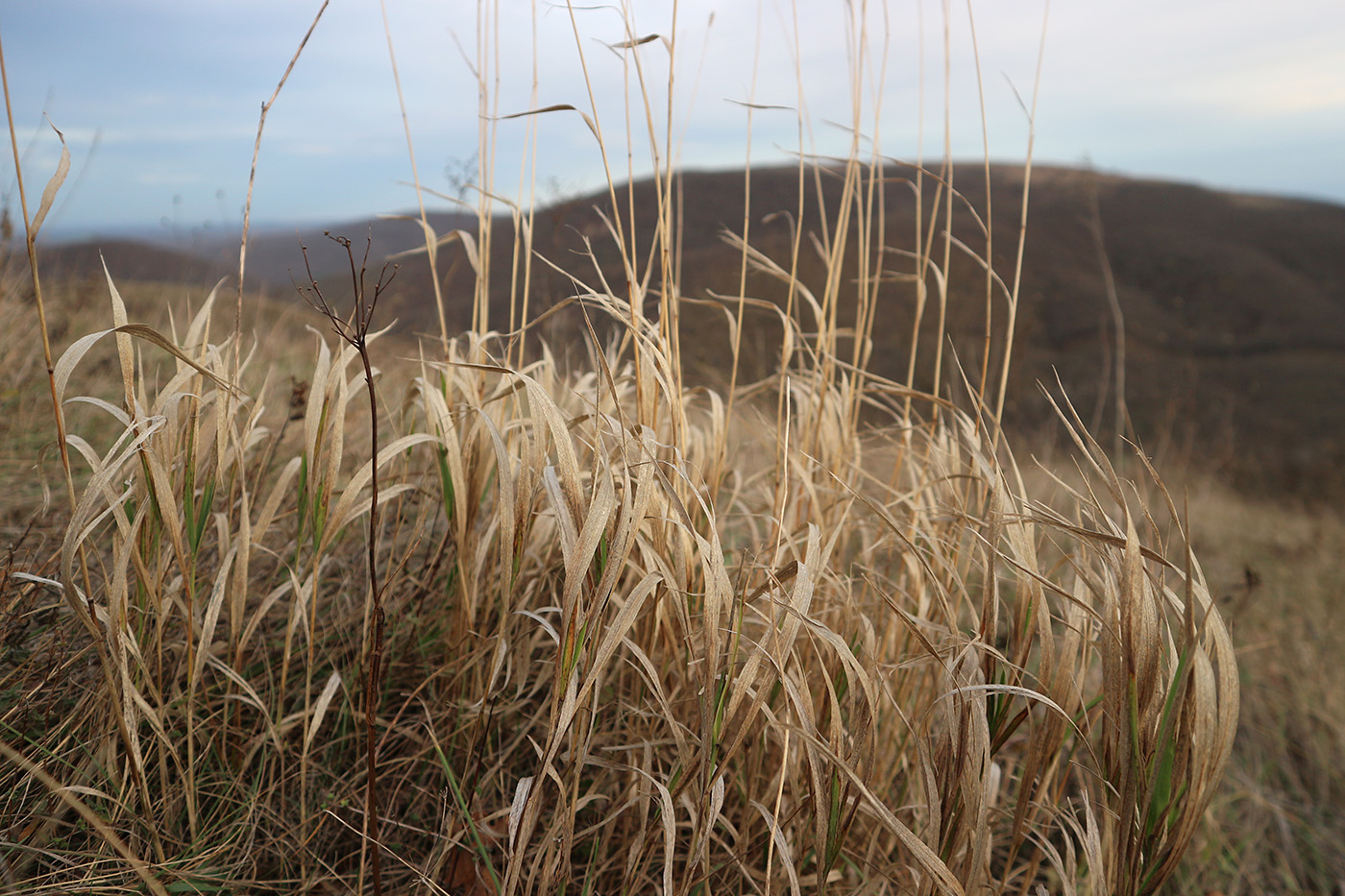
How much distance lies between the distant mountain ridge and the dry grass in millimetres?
3501

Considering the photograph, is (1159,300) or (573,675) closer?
(573,675)

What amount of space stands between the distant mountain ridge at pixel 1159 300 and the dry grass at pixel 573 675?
350 cm

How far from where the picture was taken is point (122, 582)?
0.72 m

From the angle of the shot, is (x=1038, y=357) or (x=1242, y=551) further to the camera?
(x=1038, y=357)

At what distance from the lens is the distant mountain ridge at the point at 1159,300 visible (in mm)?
7389

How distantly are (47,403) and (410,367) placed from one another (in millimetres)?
1628

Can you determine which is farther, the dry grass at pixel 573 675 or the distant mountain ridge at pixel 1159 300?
the distant mountain ridge at pixel 1159 300

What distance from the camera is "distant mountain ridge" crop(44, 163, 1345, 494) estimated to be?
7.39m

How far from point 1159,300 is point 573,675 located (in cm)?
1792

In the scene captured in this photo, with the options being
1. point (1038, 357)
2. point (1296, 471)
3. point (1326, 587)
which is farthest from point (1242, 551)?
point (1038, 357)

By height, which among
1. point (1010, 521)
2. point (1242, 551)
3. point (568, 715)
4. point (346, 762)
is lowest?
point (1242, 551)

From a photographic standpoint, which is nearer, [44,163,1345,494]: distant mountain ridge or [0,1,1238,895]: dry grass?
[0,1,1238,895]: dry grass

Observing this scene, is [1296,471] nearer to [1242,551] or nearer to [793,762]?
[1242,551]

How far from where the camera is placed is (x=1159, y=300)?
14.7 metres
